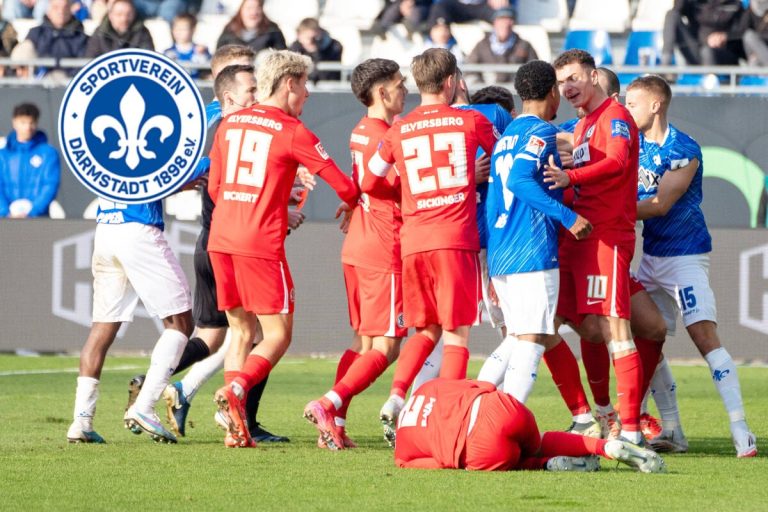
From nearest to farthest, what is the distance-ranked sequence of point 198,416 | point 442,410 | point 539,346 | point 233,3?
point 442,410
point 539,346
point 198,416
point 233,3

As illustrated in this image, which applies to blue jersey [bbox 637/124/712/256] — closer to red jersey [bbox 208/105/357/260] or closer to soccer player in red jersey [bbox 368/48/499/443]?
soccer player in red jersey [bbox 368/48/499/443]

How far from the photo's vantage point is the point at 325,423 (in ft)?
26.7

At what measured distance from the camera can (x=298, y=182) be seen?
9.33 meters

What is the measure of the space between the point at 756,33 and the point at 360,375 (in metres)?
11.3

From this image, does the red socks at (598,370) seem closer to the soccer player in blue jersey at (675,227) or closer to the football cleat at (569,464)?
the soccer player in blue jersey at (675,227)

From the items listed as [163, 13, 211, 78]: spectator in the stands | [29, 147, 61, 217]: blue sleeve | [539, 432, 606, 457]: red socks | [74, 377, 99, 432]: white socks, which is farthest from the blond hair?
[163, 13, 211, 78]: spectator in the stands

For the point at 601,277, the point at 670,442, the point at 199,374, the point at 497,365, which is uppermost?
the point at 601,277

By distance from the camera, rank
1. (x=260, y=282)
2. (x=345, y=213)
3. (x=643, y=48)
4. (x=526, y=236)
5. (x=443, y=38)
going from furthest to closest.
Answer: (x=643, y=48)
(x=443, y=38)
(x=345, y=213)
(x=260, y=282)
(x=526, y=236)

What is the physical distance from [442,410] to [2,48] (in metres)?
13.4

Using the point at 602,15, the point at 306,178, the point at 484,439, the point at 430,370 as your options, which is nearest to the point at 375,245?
the point at 306,178

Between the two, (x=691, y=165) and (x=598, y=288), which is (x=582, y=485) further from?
(x=691, y=165)

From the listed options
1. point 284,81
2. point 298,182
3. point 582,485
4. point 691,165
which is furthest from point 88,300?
point 582,485

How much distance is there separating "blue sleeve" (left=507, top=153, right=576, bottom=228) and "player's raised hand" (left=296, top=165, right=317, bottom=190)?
168 cm

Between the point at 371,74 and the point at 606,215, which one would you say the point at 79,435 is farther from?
the point at 606,215
